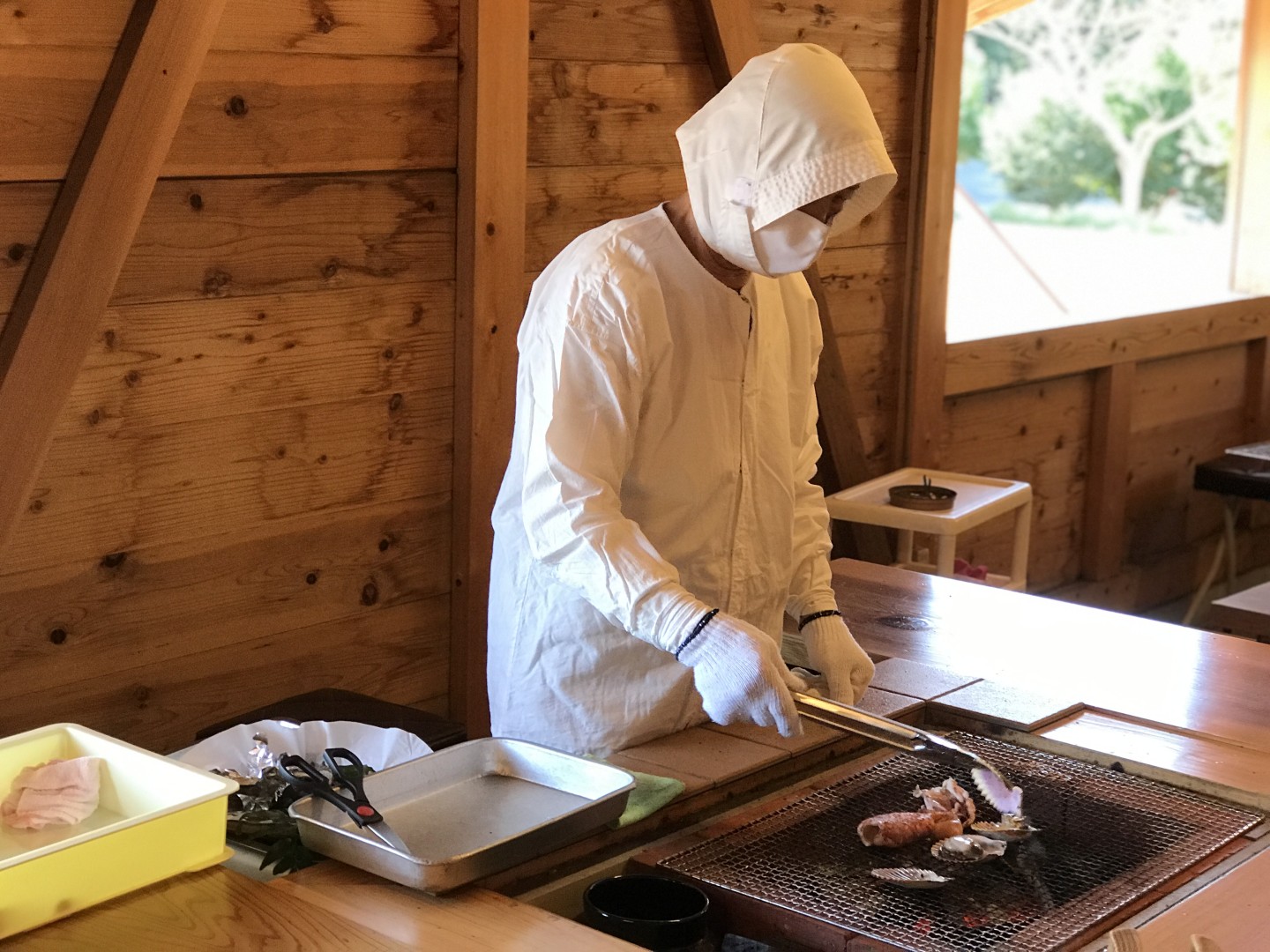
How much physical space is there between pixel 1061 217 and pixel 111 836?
10.9 meters

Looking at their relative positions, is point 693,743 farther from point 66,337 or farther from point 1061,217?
point 1061,217

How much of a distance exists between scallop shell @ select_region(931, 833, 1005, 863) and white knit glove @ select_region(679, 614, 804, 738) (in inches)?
9.1

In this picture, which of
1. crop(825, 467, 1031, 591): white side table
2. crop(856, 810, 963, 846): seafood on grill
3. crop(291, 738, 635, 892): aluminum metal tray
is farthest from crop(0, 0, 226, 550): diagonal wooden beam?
crop(825, 467, 1031, 591): white side table

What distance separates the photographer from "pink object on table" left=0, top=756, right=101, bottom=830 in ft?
4.65

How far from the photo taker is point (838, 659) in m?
2.02

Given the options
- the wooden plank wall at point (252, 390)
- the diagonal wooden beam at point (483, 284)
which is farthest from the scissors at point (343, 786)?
the diagonal wooden beam at point (483, 284)

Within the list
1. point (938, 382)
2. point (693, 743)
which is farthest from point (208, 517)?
→ point (938, 382)

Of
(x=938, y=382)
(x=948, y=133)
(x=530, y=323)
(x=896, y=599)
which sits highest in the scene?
(x=948, y=133)

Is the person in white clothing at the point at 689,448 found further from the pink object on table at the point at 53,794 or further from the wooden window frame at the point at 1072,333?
the wooden window frame at the point at 1072,333

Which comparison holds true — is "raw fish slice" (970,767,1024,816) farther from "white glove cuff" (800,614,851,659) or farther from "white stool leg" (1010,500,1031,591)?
"white stool leg" (1010,500,1031,591)

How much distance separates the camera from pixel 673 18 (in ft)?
9.97

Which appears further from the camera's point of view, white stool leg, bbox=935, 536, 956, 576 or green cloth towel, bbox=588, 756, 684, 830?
white stool leg, bbox=935, 536, 956, 576

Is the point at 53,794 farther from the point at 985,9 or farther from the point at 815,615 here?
the point at 985,9

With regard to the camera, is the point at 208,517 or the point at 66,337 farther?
the point at 208,517
